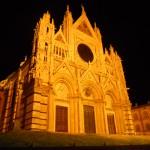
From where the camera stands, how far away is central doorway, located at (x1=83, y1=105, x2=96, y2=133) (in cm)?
1753

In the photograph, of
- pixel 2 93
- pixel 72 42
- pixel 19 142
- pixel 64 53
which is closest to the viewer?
pixel 19 142

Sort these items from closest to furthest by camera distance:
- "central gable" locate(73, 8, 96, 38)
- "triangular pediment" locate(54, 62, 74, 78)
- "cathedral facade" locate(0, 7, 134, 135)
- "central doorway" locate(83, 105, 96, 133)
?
"cathedral facade" locate(0, 7, 134, 135) < "triangular pediment" locate(54, 62, 74, 78) < "central doorway" locate(83, 105, 96, 133) < "central gable" locate(73, 8, 96, 38)

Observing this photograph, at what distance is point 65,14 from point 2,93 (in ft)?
45.1

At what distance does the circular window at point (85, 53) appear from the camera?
21650mm

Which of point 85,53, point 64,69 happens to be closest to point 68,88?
point 64,69

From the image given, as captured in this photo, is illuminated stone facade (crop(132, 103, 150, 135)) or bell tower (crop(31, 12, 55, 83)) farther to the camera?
illuminated stone facade (crop(132, 103, 150, 135))

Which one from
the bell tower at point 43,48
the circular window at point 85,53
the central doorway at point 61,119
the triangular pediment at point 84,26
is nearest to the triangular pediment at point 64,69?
the bell tower at point 43,48

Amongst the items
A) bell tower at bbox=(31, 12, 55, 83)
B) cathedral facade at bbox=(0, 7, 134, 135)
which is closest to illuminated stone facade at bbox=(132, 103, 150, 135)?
cathedral facade at bbox=(0, 7, 134, 135)

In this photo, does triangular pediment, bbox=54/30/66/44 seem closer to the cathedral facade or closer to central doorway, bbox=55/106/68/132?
the cathedral facade

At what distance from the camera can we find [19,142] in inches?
297

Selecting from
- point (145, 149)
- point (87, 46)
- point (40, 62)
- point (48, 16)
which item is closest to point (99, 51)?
point (87, 46)

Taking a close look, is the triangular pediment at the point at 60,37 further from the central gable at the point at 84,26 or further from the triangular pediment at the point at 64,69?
the central gable at the point at 84,26

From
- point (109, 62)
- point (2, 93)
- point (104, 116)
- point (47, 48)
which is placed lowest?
point (104, 116)

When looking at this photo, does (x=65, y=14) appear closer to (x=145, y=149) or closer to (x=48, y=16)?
(x=48, y=16)
